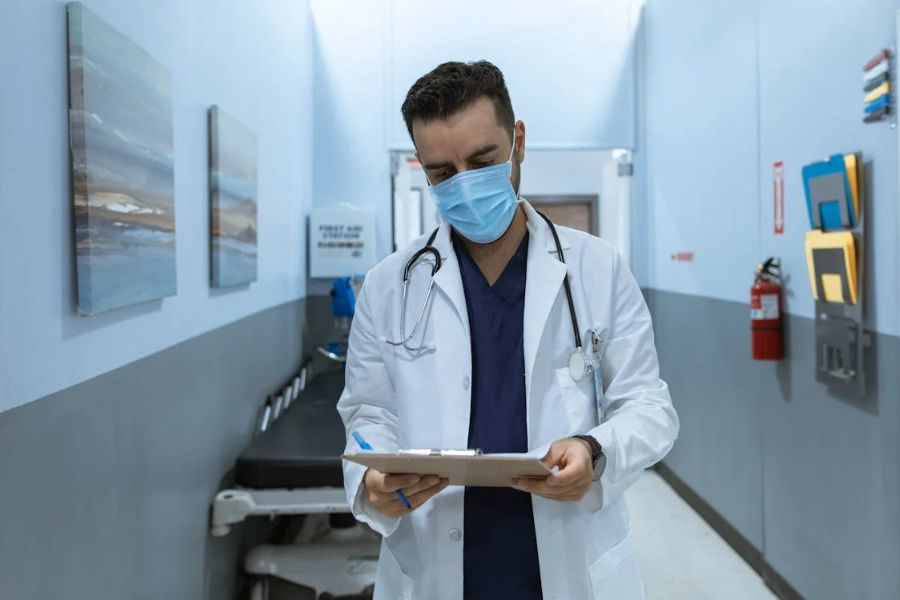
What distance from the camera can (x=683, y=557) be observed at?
2.84 meters

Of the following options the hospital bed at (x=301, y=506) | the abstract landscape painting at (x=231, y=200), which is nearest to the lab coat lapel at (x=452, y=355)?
the hospital bed at (x=301, y=506)

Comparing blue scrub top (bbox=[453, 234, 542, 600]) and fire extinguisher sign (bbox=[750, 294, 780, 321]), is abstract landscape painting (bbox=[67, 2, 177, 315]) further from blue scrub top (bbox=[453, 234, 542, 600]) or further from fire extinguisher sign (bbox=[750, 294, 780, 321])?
fire extinguisher sign (bbox=[750, 294, 780, 321])

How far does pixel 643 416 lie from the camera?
1.04 m

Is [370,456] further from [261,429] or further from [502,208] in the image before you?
[261,429]

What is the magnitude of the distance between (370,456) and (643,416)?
0.42 m

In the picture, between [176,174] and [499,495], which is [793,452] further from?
[176,174]

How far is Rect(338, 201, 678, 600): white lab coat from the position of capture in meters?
1.04

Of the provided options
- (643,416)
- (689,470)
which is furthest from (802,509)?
(643,416)

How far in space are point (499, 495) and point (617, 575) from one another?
213 mm

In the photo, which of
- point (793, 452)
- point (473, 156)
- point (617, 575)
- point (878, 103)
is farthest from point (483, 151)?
point (793, 452)

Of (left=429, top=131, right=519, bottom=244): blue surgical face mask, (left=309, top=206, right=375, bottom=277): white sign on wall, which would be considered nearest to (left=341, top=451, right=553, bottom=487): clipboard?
(left=429, top=131, right=519, bottom=244): blue surgical face mask

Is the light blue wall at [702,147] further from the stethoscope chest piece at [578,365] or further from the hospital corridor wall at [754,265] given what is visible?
the stethoscope chest piece at [578,365]

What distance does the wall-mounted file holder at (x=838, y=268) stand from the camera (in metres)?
Answer: 1.90

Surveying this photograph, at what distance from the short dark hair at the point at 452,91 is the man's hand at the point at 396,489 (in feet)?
1.76
